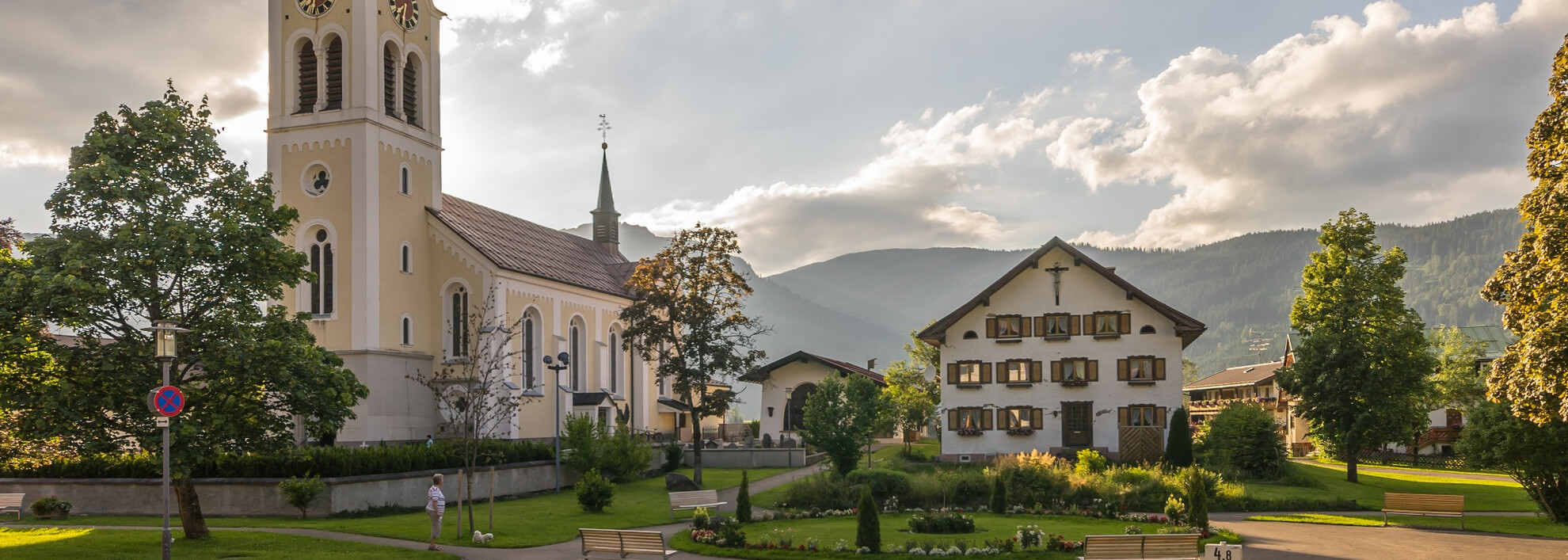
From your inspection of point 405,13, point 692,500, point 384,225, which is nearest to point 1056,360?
Answer: point 692,500

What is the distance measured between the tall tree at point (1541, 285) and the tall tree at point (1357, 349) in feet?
71.1

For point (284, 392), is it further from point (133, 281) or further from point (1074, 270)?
point (1074, 270)

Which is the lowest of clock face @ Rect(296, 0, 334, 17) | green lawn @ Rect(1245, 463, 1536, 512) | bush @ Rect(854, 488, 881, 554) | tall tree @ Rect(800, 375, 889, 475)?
green lawn @ Rect(1245, 463, 1536, 512)

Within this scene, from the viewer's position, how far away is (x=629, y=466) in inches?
1547

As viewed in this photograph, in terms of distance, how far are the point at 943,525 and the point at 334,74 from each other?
3497cm

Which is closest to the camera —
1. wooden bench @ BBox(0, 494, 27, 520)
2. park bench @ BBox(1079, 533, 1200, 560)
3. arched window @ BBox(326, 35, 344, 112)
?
park bench @ BBox(1079, 533, 1200, 560)

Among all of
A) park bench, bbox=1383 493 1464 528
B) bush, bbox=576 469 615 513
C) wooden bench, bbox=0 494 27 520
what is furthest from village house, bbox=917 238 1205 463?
wooden bench, bbox=0 494 27 520

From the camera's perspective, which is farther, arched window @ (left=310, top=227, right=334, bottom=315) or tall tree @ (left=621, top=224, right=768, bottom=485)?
arched window @ (left=310, top=227, right=334, bottom=315)

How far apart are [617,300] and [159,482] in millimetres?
33663

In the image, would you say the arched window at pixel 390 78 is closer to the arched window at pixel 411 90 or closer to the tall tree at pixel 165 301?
the arched window at pixel 411 90

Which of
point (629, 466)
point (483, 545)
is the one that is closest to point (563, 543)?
point (483, 545)

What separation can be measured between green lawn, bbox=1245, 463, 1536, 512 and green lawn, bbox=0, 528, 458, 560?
24656mm

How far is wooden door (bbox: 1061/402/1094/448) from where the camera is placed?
146ft

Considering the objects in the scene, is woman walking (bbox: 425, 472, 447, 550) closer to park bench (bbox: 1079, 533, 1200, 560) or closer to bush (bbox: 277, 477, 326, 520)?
bush (bbox: 277, 477, 326, 520)
